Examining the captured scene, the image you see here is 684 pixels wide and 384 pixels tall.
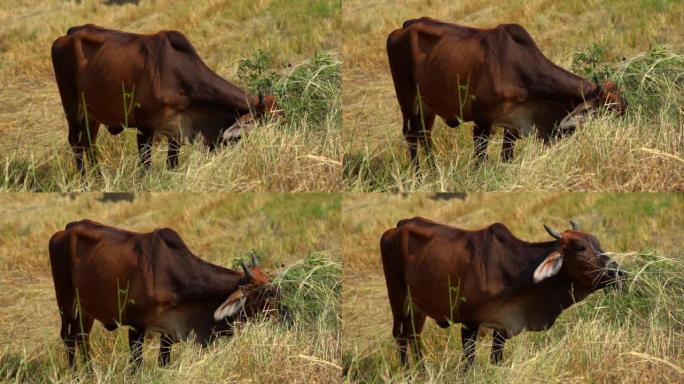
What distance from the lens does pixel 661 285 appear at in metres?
15.8

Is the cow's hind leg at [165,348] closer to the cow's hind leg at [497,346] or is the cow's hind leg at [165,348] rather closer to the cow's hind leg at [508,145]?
the cow's hind leg at [497,346]

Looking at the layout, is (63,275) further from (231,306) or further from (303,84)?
(303,84)

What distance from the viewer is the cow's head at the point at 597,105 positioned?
1595cm

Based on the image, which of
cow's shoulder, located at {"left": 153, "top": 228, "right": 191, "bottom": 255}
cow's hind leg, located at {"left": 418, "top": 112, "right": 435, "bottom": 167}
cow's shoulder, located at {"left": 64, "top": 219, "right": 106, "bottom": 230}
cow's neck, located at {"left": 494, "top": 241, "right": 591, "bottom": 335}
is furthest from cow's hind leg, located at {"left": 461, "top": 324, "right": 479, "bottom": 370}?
cow's shoulder, located at {"left": 64, "top": 219, "right": 106, "bottom": 230}

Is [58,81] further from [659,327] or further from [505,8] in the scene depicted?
[659,327]

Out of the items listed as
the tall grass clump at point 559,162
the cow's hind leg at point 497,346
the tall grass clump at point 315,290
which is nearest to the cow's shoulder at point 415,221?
the tall grass clump at point 559,162

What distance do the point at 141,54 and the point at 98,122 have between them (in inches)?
29.6

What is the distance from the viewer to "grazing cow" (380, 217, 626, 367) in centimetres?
1520

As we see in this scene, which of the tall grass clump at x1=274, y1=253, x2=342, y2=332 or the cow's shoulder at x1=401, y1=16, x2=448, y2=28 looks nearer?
the tall grass clump at x1=274, y1=253, x2=342, y2=332

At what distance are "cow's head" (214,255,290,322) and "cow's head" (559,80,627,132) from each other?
9.71ft

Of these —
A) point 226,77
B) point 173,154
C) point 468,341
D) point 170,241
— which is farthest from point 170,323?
point 226,77

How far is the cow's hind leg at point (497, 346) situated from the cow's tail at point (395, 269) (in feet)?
2.95

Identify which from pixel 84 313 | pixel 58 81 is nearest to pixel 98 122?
pixel 58 81

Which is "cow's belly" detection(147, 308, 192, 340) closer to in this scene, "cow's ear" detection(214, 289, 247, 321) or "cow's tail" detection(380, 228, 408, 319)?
"cow's ear" detection(214, 289, 247, 321)
